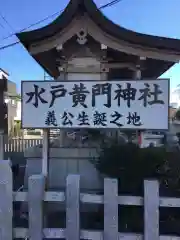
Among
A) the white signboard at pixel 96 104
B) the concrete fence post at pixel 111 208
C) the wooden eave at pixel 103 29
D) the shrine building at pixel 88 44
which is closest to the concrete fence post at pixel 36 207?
the concrete fence post at pixel 111 208

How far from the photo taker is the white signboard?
4578 mm

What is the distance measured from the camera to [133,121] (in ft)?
15.2

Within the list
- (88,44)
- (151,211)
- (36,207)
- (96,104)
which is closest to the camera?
(151,211)

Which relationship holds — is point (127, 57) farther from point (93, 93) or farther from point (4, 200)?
point (4, 200)

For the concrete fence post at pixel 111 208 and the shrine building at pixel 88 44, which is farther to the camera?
the shrine building at pixel 88 44

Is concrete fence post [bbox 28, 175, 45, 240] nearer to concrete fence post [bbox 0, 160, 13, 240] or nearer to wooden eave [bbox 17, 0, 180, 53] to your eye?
concrete fence post [bbox 0, 160, 13, 240]

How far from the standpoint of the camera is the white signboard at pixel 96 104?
4.58m

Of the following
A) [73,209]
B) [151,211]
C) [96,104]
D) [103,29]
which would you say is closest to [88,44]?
[103,29]

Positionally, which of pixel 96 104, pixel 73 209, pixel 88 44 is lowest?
pixel 73 209

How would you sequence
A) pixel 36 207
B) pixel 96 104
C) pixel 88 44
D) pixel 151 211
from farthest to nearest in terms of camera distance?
pixel 88 44
pixel 96 104
pixel 36 207
pixel 151 211

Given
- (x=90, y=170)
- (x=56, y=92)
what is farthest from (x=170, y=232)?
(x=56, y=92)

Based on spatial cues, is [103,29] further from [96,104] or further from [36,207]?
[36,207]

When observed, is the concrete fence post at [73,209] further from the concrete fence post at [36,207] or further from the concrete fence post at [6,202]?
the concrete fence post at [6,202]

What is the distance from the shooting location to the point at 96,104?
15.4 ft
